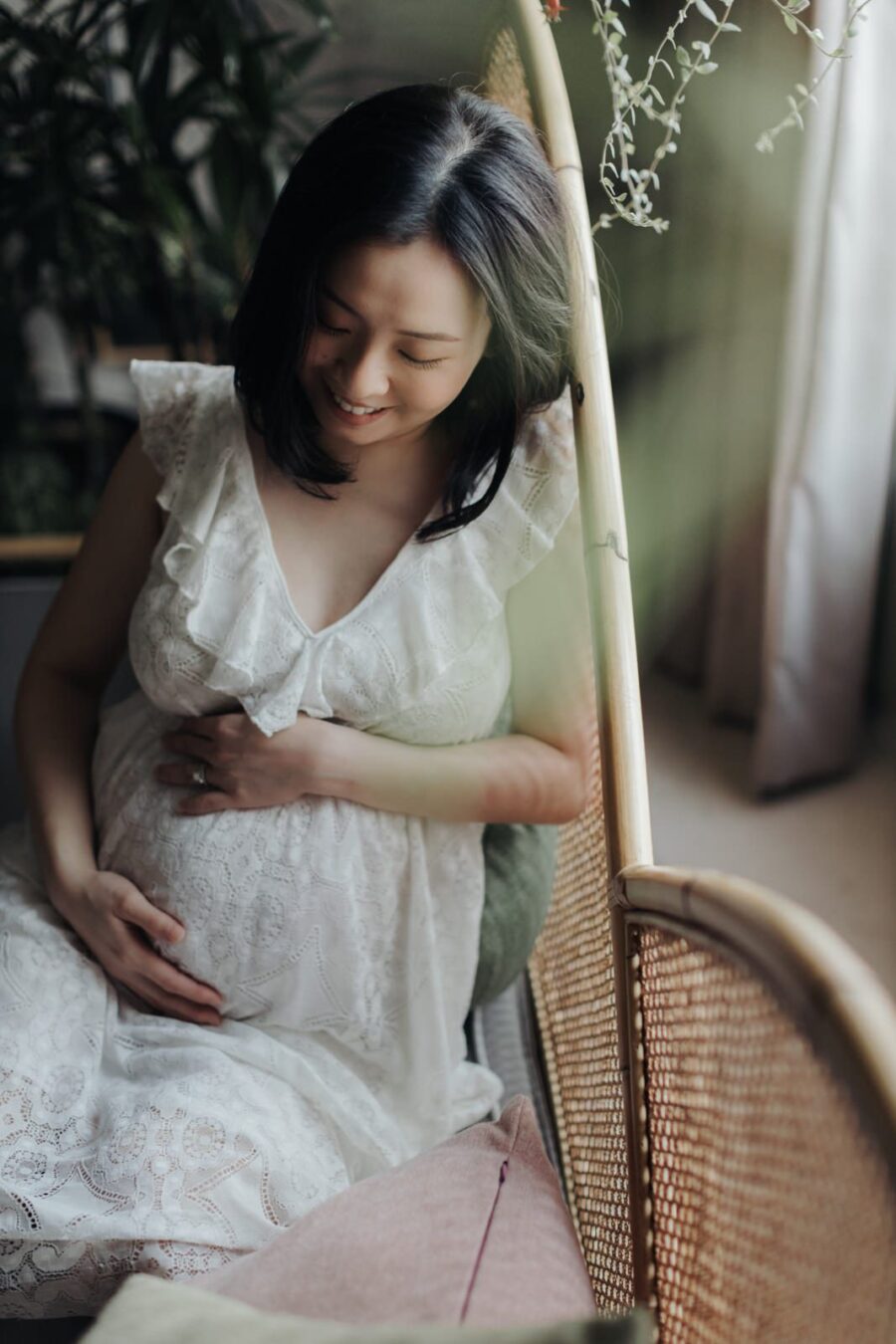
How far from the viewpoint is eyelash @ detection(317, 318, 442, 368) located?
94 cm

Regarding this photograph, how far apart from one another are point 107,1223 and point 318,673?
450 millimetres

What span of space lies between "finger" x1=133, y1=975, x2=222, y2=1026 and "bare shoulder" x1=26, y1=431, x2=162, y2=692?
1.11ft

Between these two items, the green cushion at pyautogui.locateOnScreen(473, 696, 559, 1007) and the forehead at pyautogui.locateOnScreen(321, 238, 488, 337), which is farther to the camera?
the green cushion at pyautogui.locateOnScreen(473, 696, 559, 1007)

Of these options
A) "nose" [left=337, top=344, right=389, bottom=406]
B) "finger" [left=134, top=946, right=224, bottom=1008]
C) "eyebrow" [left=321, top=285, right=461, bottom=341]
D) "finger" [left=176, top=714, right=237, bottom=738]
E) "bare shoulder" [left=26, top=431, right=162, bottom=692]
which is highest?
"eyebrow" [left=321, top=285, right=461, bottom=341]

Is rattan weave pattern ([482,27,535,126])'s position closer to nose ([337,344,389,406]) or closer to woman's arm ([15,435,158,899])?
nose ([337,344,389,406])

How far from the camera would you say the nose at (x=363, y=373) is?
93cm

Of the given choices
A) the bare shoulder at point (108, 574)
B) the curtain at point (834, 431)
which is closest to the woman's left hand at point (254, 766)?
the bare shoulder at point (108, 574)

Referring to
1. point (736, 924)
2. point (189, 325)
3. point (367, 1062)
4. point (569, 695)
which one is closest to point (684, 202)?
point (189, 325)

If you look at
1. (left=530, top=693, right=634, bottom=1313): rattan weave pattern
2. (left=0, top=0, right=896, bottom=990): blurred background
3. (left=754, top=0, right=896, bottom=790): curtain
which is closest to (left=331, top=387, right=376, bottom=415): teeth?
(left=530, top=693, right=634, bottom=1313): rattan weave pattern

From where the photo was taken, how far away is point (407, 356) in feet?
3.10

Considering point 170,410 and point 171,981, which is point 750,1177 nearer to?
point 171,981

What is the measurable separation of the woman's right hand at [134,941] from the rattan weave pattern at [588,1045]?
33 cm

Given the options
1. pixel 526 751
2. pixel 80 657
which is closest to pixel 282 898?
pixel 526 751

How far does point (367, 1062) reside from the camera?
110cm
